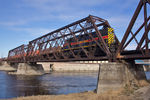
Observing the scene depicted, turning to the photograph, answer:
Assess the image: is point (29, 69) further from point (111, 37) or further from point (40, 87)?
point (111, 37)

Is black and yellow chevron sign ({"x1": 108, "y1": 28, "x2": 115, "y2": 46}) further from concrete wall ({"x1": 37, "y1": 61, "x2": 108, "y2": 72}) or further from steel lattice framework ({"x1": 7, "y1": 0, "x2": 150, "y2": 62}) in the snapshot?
concrete wall ({"x1": 37, "y1": 61, "x2": 108, "y2": 72})

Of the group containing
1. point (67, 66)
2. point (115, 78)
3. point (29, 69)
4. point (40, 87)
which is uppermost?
point (67, 66)

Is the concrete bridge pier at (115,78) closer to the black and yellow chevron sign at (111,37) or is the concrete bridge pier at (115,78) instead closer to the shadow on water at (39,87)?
the black and yellow chevron sign at (111,37)

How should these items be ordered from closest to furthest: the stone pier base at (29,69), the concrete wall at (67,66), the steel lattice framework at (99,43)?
the steel lattice framework at (99,43) < the stone pier base at (29,69) < the concrete wall at (67,66)

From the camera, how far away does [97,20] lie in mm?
30891

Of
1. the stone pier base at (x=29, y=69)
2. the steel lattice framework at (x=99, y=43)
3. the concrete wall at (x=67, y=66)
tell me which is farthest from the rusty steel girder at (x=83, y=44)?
the concrete wall at (x=67, y=66)

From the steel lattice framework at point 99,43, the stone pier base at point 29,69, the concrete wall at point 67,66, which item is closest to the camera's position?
the steel lattice framework at point 99,43

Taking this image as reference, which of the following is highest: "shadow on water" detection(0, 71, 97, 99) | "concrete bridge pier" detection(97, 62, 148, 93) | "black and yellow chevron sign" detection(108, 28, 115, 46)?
"black and yellow chevron sign" detection(108, 28, 115, 46)

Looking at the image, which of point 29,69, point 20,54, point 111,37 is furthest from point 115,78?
point 20,54

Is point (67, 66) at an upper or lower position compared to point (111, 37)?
lower

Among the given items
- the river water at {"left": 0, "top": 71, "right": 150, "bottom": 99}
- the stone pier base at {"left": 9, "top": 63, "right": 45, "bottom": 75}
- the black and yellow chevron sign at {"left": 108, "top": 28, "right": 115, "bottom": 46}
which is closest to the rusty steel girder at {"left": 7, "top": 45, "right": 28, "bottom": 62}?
the stone pier base at {"left": 9, "top": 63, "right": 45, "bottom": 75}

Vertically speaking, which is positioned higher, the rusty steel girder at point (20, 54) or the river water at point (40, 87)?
the rusty steel girder at point (20, 54)

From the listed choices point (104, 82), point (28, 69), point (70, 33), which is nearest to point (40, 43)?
point (28, 69)

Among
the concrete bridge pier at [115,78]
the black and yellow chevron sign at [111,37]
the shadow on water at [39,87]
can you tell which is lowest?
the shadow on water at [39,87]
